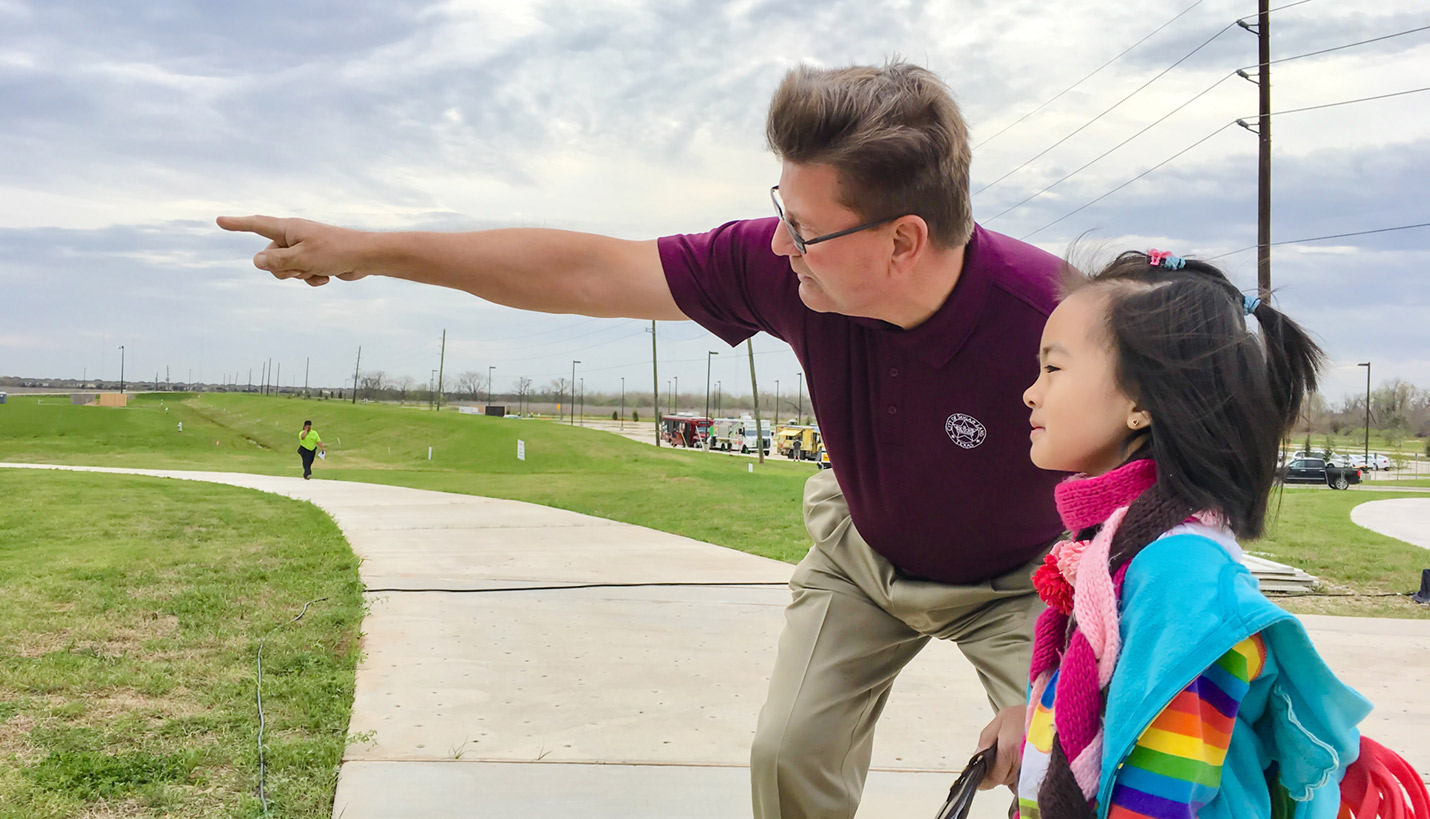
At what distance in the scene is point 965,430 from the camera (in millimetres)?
2293

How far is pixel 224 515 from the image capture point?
38.9 ft

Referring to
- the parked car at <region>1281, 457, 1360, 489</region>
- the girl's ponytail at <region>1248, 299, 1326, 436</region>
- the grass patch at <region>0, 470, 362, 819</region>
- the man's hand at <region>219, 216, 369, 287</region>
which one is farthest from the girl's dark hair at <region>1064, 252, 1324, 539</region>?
the parked car at <region>1281, 457, 1360, 489</region>

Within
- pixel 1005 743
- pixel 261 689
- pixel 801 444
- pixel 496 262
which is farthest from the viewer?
pixel 801 444

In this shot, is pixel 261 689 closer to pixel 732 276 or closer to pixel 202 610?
pixel 202 610

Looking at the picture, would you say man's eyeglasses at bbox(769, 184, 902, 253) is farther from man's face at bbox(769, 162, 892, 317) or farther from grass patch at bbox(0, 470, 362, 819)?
grass patch at bbox(0, 470, 362, 819)

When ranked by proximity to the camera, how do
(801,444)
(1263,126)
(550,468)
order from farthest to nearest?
1. (801,444)
2. (550,468)
3. (1263,126)

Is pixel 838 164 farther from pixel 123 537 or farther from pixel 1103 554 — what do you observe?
pixel 123 537

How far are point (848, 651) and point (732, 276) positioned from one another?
97cm

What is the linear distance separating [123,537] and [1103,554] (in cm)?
1040

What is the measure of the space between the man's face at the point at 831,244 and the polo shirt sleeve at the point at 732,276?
0.31 m

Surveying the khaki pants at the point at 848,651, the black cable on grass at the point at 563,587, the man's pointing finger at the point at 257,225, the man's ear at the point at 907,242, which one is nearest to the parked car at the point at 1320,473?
the black cable on grass at the point at 563,587

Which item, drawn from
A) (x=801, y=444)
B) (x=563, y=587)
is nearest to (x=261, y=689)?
(x=563, y=587)

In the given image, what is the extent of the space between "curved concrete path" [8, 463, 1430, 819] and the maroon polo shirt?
149 centimetres

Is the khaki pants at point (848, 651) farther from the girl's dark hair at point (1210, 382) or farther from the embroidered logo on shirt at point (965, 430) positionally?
the girl's dark hair at point (1210, 382)
